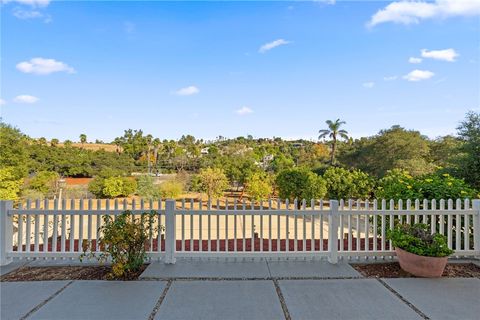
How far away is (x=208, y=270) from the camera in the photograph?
3500mm

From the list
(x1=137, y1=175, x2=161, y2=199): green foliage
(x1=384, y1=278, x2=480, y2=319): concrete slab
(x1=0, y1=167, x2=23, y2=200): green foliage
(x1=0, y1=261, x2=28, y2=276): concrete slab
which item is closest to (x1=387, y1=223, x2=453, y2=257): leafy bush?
(x1=384, y1=278, x2=480, y2=319): concrete slab

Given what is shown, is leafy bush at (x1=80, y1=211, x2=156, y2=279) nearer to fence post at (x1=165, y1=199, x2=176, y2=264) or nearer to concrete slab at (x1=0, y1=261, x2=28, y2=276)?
fence post at (x1=165, y1=199, x2=176, y2=264)

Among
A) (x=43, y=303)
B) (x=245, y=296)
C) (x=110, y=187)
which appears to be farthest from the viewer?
(x=110, y=187)

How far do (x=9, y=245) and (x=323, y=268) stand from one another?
465 centimetres

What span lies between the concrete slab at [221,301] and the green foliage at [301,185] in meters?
13.7

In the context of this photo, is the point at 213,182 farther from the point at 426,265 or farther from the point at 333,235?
the point at 426,265

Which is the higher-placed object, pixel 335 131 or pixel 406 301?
pixel 335 131

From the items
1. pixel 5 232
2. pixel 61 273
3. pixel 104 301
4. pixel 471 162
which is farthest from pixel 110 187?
pixel 471 162

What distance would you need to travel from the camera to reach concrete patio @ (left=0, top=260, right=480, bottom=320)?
2404 millimetres

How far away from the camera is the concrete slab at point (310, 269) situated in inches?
132

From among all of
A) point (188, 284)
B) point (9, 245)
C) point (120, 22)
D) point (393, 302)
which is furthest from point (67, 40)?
point (393, 302)

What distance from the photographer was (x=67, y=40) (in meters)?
9.04

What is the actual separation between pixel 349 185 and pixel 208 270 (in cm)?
1603

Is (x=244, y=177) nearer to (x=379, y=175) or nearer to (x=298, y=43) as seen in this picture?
(x=379, y=175)
